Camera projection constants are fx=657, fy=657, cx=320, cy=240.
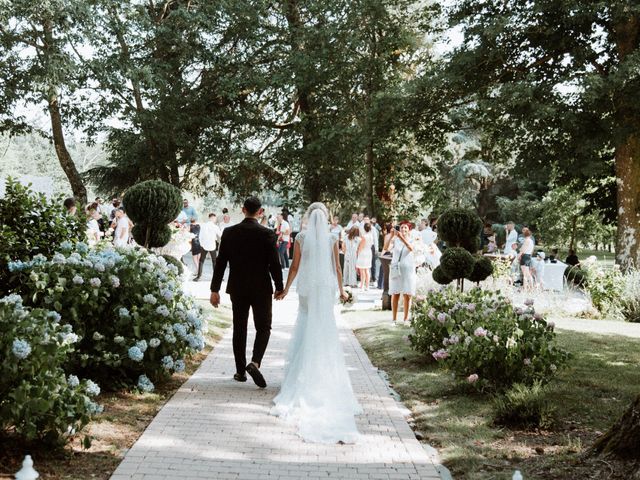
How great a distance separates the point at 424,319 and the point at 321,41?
2011 cm

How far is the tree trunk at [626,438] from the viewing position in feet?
14.3

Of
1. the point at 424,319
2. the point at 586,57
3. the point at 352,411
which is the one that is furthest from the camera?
the point at 586,57

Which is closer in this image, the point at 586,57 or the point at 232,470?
the point at 232,470

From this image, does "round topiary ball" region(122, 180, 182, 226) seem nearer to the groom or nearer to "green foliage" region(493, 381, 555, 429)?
the groom

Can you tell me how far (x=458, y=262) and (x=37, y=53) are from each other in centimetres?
1882

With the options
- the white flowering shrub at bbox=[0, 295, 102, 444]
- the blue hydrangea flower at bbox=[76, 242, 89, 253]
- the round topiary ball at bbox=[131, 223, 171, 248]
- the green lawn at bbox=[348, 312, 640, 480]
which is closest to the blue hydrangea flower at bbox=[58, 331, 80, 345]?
the white flowering shrub at bbox=[0, 295, 102, 444]

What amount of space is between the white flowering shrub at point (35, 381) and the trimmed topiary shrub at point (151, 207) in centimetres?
750

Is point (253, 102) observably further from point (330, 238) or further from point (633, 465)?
point (633, 465)

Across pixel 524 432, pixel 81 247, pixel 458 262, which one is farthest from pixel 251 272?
pixel 458 262

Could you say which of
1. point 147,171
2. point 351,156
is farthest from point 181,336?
point 147,171

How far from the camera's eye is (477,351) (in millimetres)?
6922

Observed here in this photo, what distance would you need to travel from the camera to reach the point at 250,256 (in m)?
7.42

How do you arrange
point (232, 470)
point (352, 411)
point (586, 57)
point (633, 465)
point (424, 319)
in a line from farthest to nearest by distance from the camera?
1. point (586, 57)
2. point (424, 319)
3. point (352, 411)
4. point (232, 470)
5. point (633, 465)

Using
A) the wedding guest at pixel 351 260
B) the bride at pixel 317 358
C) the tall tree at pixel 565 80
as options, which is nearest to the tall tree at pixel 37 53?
the wedding guest at pixel 351 260
